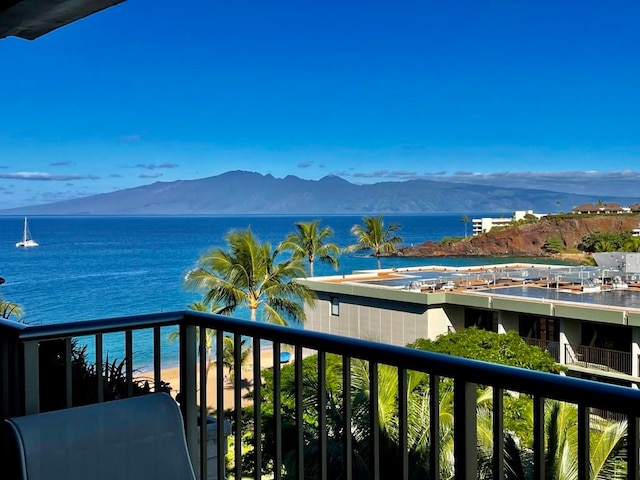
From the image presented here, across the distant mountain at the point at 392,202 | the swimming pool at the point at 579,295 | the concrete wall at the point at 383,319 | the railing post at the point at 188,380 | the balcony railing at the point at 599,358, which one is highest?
the distant mountain at the point at 392,202

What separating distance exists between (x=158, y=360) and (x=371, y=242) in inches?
1642

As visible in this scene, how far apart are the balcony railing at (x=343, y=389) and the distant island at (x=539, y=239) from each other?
62.2 m

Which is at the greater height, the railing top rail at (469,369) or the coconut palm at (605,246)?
the railing top rail at (469,369)

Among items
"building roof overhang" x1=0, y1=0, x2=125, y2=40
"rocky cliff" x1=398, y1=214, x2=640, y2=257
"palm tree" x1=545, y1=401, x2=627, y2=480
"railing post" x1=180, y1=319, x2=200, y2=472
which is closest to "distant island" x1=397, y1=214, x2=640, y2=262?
"rocky cliff" x1=398, y1=214, x2=640, y2=257

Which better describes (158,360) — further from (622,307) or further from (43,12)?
(622,307)

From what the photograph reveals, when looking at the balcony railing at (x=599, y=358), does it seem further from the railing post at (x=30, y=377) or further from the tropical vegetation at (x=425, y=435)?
the railing post at (x=30, y=377)

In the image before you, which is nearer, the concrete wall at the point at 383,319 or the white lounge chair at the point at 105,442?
the white lounge chair at the point at 105,442

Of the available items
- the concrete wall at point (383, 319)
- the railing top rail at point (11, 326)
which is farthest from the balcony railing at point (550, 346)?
the railing top rail at point (11, 326)

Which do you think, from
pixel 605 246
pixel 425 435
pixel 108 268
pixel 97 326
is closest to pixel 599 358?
pixel 425 435

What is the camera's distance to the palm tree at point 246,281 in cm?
2083

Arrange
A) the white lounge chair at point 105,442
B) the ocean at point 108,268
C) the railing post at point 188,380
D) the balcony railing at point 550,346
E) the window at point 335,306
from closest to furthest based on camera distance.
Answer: the white lounge chair at point 105,442 < the railing post at point 188,380 < the balcony railing at point 550,346 < the window at point 335,306 < the ocean at point 108,268

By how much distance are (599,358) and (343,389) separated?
69.2ft

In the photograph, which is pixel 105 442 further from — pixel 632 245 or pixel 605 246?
pixel 605 246

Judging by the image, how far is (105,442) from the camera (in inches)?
66.2
